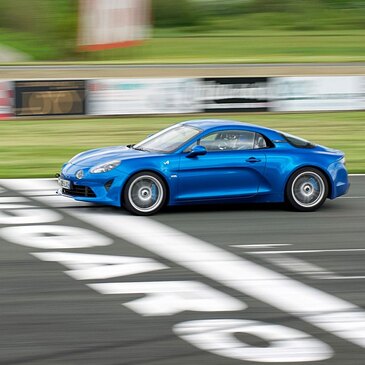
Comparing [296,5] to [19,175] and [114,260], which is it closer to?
[19,175]

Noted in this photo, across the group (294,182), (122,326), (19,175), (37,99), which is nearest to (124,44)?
(37,99)

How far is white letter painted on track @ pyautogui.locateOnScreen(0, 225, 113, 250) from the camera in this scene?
10.4 meters

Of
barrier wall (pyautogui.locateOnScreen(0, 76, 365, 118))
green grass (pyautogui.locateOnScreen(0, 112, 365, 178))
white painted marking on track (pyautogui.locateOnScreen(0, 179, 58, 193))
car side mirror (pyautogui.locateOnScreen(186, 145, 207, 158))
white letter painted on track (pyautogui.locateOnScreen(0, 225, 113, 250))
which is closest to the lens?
white letter painted on track (pyautogui.locateOnScreen(0, 225, 113, 250))

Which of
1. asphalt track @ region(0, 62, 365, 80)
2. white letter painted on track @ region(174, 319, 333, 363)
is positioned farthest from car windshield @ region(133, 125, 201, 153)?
asphalt track @ region(0, 62, 365, 80)

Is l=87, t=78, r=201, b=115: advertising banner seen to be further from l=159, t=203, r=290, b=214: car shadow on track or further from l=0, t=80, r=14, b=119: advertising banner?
l=159, t=203, r=290, b=214: car shadow on track

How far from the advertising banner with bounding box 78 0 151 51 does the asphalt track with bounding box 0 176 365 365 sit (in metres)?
38.2

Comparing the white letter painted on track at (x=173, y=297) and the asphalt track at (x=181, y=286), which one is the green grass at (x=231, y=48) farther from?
the white letter painted on track at (x=173, y=297)

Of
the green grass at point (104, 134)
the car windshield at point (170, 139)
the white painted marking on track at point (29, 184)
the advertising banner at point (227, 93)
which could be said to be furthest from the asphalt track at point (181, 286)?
the advertising banner at point (227, 93)

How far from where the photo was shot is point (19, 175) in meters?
16.5

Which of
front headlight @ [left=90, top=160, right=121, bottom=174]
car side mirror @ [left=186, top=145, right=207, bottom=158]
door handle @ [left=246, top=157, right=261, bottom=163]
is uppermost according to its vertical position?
car side mirror @ [left=186, top=145, right=207, bottom=158]

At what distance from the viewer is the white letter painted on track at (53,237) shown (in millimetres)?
10406

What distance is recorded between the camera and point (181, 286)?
8625 mm

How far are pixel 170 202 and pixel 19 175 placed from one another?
5.16 m

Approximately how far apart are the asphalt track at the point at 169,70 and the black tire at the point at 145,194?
31.3 meters
